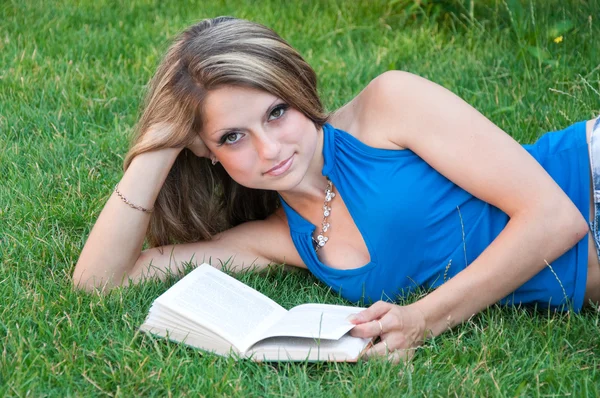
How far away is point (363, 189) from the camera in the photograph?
3.16m

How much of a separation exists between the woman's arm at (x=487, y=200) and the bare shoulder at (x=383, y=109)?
36 mm

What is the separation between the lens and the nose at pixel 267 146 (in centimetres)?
294

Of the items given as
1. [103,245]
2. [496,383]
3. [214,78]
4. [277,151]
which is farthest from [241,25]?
[496,383]

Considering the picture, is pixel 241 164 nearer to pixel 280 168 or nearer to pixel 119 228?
pixel 280 168

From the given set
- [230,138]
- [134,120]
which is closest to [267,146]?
[230,138]

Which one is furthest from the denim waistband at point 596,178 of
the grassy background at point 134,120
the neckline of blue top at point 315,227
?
the neckline of blue top at point 315,227

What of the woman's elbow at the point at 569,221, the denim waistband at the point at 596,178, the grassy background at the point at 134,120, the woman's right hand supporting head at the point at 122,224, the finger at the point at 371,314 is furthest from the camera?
the woman's right hand supporting head at the point at 122,224

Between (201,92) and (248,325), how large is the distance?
2.64 ft

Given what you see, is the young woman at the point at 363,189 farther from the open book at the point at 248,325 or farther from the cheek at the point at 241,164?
the open book at the point at 248,325

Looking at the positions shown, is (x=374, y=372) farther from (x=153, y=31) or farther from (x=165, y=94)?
(x=153, y=31)

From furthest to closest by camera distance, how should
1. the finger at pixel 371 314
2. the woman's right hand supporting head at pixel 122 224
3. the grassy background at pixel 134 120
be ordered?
the woman's right hand supporting head at pixel 122 224 → the finger at pixel 371 314 → the grassy background at pixel 134 120

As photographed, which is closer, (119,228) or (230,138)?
(230,138)

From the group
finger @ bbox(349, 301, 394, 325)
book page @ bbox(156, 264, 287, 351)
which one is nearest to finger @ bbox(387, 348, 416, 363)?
finger @ bbox(349, 301, 394, 325)

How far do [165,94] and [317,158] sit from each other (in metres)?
0.60
